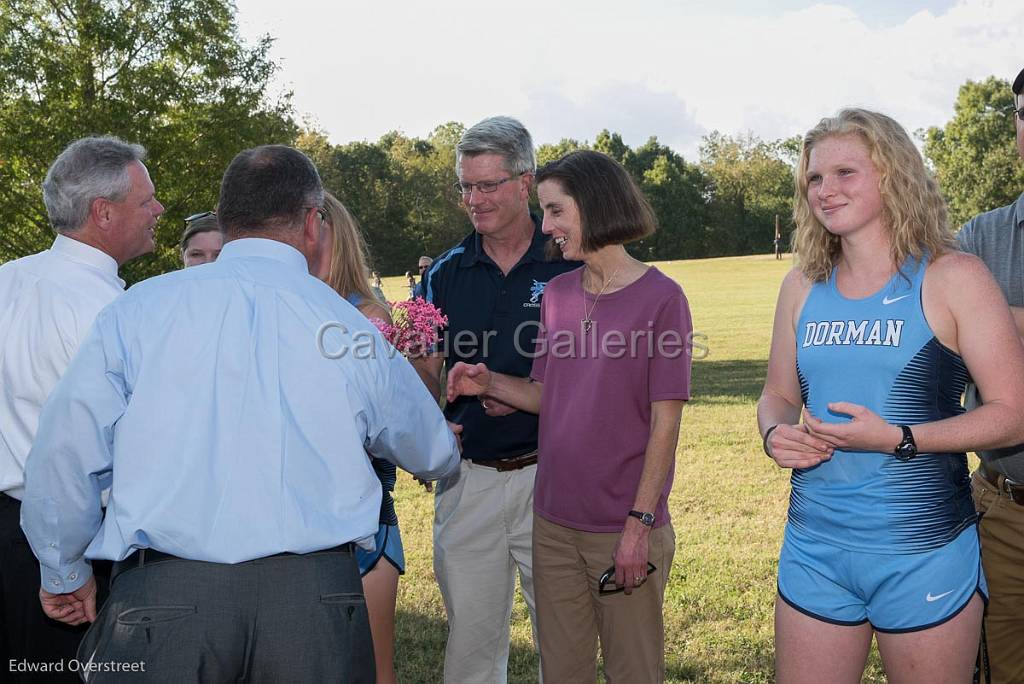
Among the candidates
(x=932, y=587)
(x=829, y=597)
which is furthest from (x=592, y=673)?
(x=932, y=587)

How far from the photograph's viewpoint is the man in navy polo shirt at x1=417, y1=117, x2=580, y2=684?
14.1ft

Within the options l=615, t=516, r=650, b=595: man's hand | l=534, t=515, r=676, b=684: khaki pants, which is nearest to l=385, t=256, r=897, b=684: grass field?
l=534, t=515, r=676, b=684: khaki pants

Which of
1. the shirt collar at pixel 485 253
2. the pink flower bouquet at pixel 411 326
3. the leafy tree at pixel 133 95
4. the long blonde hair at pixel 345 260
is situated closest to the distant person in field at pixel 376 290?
the long blonde hair at pixel 345 260

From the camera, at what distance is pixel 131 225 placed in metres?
4.04

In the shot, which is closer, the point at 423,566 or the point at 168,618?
the point at 168,618

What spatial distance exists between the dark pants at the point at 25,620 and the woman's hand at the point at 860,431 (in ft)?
9.96

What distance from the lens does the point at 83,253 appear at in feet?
12.6

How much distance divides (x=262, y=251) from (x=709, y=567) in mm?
5453

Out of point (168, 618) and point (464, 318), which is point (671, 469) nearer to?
point (464, 318)

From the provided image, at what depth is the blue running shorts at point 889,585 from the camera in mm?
2773

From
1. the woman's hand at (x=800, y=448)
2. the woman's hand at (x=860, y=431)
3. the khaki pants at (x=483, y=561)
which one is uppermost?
the woman's hand at (x=860, y=431)

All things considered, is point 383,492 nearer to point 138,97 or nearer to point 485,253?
point 485,253

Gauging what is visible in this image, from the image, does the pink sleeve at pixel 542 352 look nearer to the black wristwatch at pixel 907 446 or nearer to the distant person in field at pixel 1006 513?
the black wristwatch at pixel 907 446

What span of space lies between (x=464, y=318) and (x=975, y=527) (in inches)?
96.2
